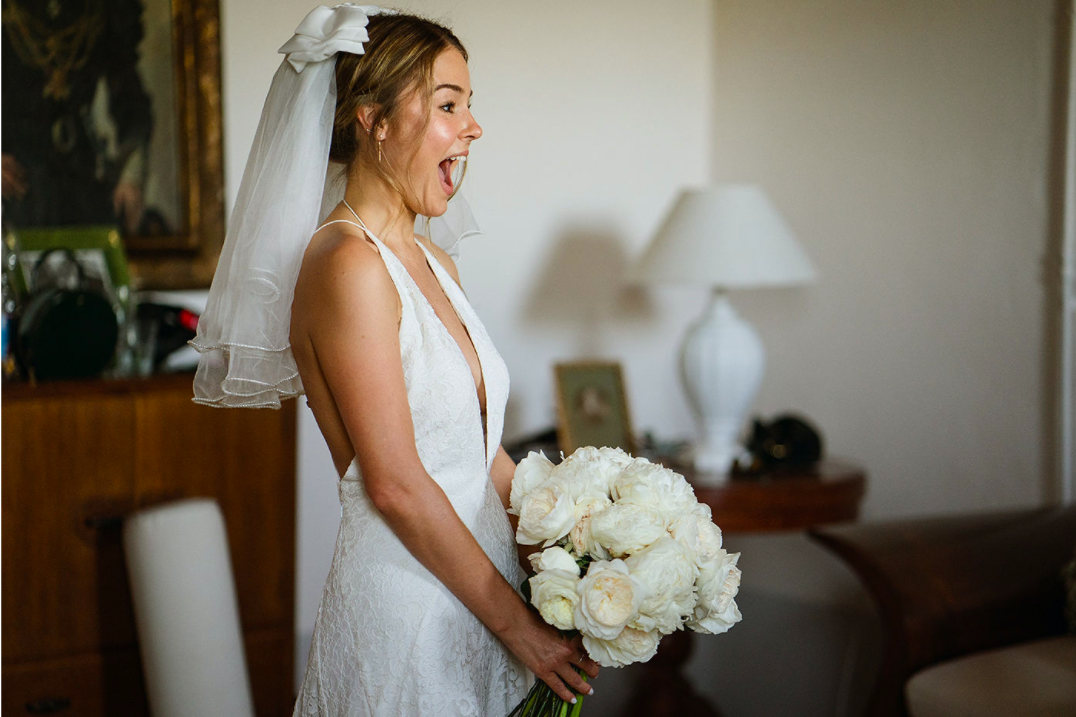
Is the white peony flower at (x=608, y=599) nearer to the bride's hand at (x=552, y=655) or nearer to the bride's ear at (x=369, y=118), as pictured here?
the bride's hand at (x=552, y=655)

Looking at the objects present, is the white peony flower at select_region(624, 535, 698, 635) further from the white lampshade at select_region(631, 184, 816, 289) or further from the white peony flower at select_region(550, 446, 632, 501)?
the white lampshade at select_region(631, 184, 816, 289)

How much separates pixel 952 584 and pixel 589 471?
4.66 ft

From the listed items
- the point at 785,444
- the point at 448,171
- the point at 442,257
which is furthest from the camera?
the point at 785,444

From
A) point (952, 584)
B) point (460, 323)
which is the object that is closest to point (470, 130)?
point (460, 323)

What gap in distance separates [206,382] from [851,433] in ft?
8.91

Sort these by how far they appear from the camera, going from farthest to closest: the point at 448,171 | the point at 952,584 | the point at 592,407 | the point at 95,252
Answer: the point at 592,407 → the point at 95,252 → the point at 952,584 → the point at 448,171

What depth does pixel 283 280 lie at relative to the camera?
1472mm

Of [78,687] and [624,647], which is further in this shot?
[78,687]

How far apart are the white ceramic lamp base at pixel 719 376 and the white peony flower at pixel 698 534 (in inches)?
69.9

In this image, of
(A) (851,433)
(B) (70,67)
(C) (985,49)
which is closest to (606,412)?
(A) (851,433)

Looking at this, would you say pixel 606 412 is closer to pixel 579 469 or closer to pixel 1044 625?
pixel 1044 625

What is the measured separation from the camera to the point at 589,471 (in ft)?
4.31

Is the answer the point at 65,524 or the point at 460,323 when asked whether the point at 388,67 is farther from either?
the point at 65,524

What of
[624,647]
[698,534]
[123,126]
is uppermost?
[123,126]
